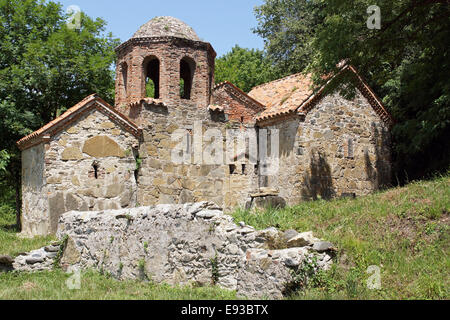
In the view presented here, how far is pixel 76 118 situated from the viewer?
13000mm

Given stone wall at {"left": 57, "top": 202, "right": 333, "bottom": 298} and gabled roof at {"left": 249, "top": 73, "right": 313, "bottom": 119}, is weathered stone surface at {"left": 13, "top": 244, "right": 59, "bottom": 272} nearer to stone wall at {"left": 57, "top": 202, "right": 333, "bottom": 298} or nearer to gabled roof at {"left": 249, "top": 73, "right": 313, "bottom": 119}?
stone wall at {"left": 57, "top": 202, "right": 333, "bottom": 298}

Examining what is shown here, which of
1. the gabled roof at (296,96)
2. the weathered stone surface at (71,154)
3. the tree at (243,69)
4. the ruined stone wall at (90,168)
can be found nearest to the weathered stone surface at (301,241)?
the gabled roof at (296,96)

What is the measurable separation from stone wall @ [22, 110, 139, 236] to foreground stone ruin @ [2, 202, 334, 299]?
1.47m

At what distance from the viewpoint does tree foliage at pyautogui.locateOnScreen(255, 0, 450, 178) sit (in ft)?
41.2

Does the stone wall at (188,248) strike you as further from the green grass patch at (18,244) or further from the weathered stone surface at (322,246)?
the green grass patch at (18,244)

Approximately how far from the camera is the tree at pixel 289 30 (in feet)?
79.4

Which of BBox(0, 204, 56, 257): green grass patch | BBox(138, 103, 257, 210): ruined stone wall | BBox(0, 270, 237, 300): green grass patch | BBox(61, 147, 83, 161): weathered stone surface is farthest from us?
BBox(138, 103, 257, 210): ruined stone wall

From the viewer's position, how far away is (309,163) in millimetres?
14906

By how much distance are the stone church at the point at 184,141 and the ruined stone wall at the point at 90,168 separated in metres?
0.03

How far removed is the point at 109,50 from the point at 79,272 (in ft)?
50.7

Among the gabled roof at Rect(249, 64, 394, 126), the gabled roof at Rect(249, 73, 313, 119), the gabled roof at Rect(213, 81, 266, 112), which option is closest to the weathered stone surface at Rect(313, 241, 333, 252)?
the gabled roof at Rect(249, 64, 394, 126)

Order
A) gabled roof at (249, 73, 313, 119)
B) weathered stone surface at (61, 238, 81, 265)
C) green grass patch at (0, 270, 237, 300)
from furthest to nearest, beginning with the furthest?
gabled roof at (249, 73, 313, 119) → weathered stone surface at (61, 238, 81, 265) → green grass patch at (0, 270, 237, 300)
